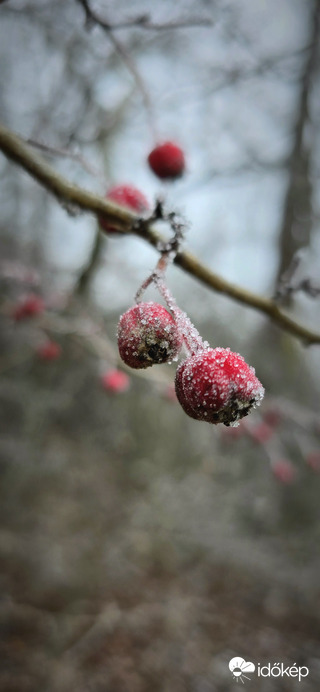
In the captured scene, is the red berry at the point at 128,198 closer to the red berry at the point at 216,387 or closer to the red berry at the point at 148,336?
the red berry at the point at 148,336

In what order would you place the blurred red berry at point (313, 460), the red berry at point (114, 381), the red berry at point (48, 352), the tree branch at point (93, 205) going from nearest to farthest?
the tree branch at point (93, 205)
the red berry at point (114, 381)
the red berry at point (48, 352)
the blurred red berry at point (313, 460)

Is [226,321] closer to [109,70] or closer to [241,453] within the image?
[241,453]

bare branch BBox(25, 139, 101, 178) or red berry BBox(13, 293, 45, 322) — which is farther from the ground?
red berry BBox(13, 293, 45, 322)

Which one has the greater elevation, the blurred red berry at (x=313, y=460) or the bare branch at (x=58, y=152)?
the blurred red berry at (x=313, y=460)

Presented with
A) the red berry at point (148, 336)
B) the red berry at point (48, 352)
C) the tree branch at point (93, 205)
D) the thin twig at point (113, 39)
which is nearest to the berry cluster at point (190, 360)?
the red berry at point (148, 336)

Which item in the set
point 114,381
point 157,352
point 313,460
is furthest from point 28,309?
point 313,460

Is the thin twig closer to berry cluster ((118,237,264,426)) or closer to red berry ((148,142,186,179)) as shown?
red berry ((148,142,186,179))

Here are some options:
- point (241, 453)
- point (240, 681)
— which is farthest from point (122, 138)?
point (240, 681)

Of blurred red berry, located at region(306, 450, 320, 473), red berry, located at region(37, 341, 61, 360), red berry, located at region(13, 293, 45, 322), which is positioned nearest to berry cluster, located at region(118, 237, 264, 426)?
red berry, located at region(13, 293, 45, 322)
